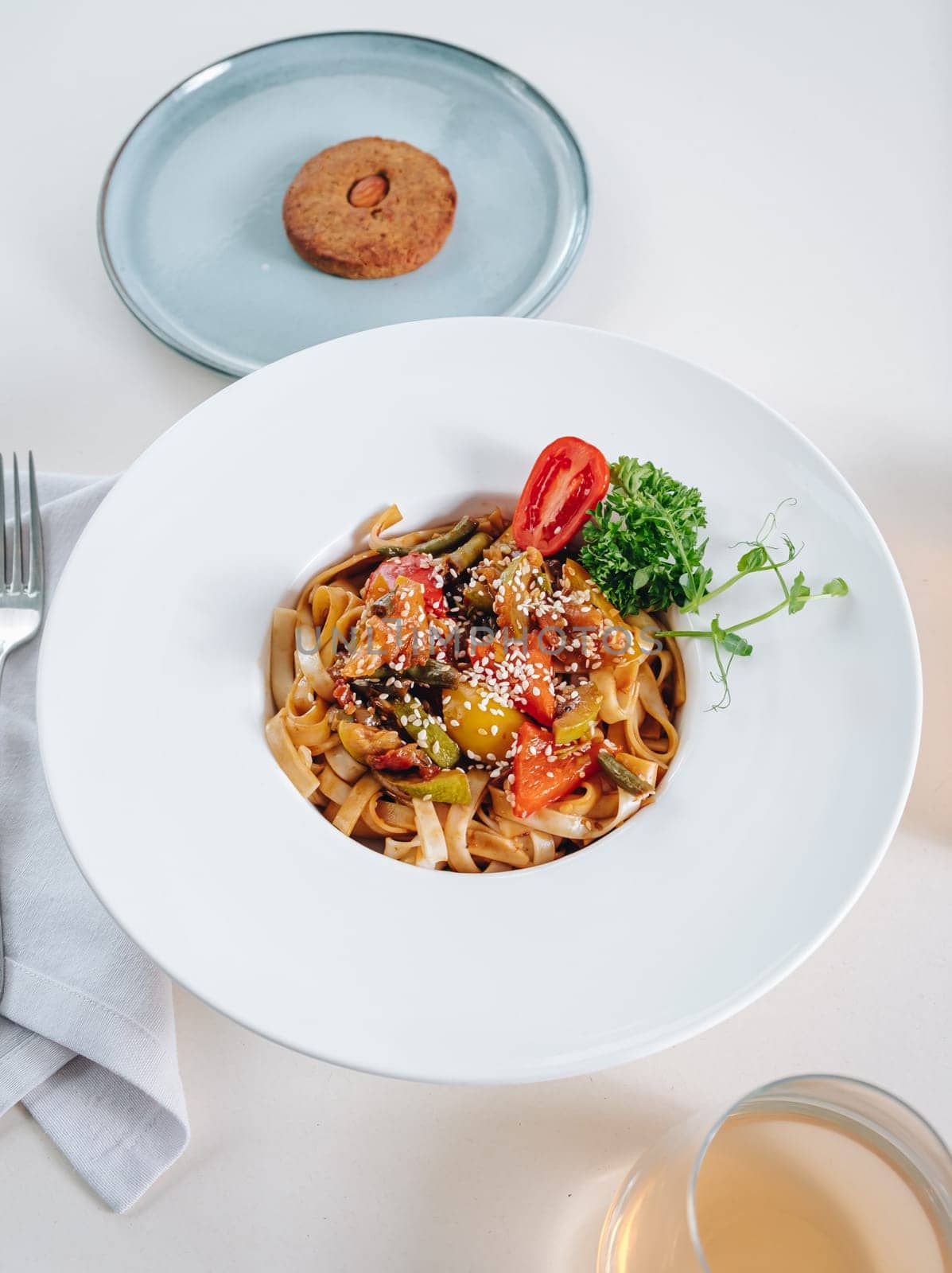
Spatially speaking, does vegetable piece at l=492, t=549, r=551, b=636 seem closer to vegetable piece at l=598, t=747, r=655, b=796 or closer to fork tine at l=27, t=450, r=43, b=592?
vegetable piece at l=598, t=747, r=655, b=796

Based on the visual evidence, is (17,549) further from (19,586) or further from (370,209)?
(370,209)

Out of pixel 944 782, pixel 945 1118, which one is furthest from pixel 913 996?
pixel 944 782

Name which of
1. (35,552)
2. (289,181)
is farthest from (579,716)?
(289,181)

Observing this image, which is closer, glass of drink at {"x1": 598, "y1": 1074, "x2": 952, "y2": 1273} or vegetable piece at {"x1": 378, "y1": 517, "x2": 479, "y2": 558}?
glass of drink at {"x1": 598, "y1": 1074, "x2": 952, "y2": 1273}

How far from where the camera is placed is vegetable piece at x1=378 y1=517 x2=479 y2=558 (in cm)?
235

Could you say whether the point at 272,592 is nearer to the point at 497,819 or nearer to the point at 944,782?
the point at 497,819

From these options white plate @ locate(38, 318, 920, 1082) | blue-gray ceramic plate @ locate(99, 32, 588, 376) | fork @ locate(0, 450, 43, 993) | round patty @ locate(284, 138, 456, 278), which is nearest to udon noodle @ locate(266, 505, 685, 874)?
white plate @ locate(38, 318, 920, 1082)

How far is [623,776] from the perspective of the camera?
2.09 metres

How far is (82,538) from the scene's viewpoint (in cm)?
214

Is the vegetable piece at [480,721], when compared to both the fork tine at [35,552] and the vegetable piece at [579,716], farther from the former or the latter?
the fork tine at [35,552]

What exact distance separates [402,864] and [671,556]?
2.73 feet

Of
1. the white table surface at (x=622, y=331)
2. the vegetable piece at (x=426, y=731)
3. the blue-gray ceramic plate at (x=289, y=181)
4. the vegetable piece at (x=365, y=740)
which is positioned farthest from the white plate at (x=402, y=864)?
the blue-gray ceramic plate at (x=289, y=181)

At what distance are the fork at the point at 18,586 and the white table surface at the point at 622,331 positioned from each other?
1.45 feet

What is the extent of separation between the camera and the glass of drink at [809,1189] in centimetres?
173
